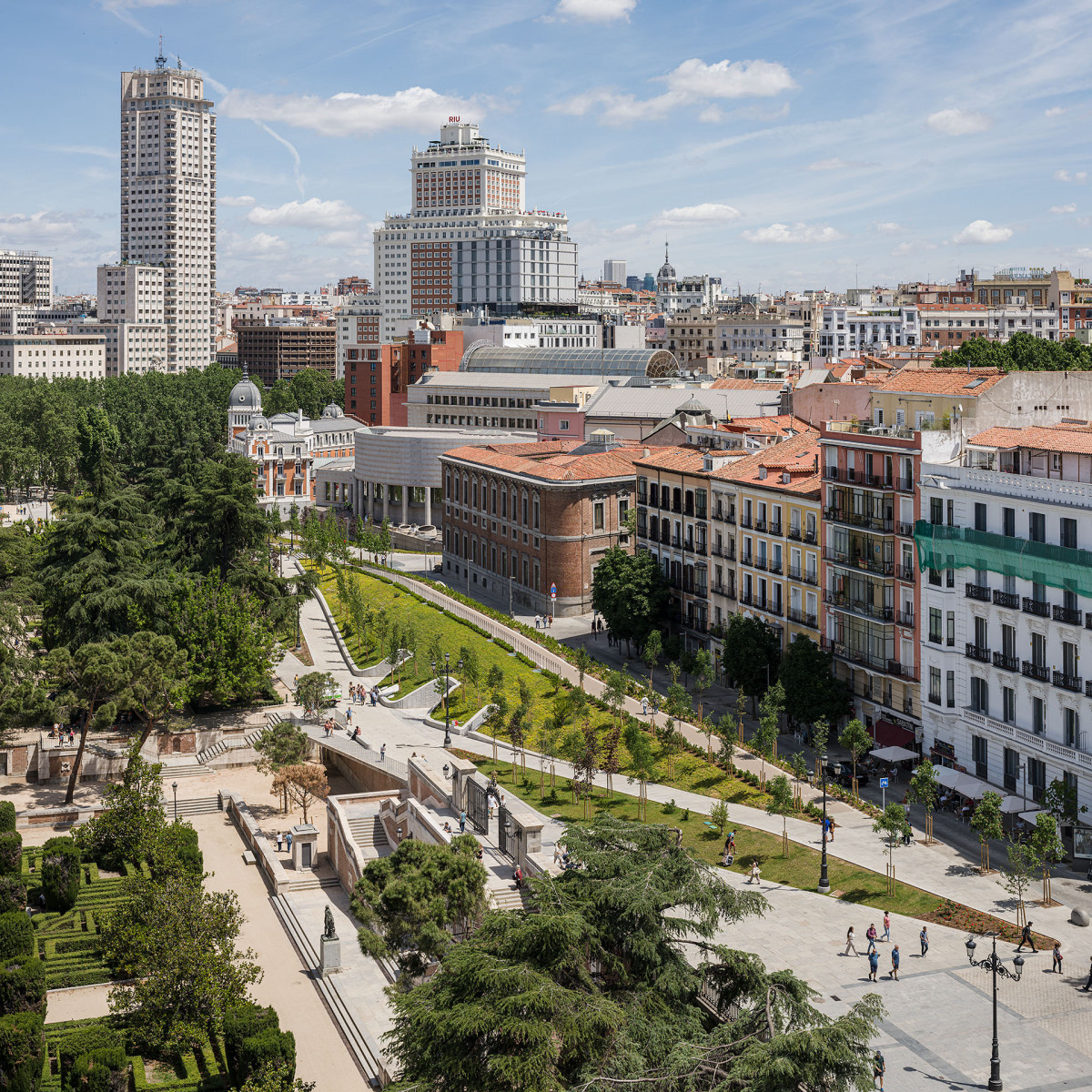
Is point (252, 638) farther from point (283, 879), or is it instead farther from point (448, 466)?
point (448, 466)

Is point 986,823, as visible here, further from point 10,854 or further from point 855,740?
point 10,854

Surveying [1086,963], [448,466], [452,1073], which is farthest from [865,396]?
[452,1073]

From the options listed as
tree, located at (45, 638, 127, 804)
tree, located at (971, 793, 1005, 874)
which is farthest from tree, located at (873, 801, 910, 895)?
tree, located at (45, 638, 127, 804)

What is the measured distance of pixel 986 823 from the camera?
53.6 meters

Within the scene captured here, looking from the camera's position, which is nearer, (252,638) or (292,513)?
(252,638)

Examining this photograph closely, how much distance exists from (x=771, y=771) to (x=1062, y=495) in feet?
60.2

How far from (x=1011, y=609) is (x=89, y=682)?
43.6m

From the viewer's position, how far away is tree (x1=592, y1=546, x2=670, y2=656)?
291ft

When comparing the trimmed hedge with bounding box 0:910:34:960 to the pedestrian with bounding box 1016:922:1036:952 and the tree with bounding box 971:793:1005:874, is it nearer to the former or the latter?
the pedestrian with bounding box 1016:922:1036:952

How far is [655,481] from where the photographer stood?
93.4 metres

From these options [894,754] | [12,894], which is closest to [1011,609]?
[894,754]

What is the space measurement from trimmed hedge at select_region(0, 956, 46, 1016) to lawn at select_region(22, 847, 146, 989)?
3.83m

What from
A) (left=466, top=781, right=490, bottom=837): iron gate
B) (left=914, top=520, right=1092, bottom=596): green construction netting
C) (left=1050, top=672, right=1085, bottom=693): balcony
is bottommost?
(left=466, top=781, right=490, bottom=837): iron gate

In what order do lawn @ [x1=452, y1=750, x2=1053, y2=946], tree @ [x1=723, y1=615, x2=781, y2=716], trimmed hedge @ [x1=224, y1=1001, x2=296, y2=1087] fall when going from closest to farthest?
trimmed hedge @ [x1=224, y1=1001, x2=296, y2=1087]
lawn @ [x1=452, y1=750, x2=1053, y2=946]
tree @ [x1=723, y1=615, x2=781, y2=716]
